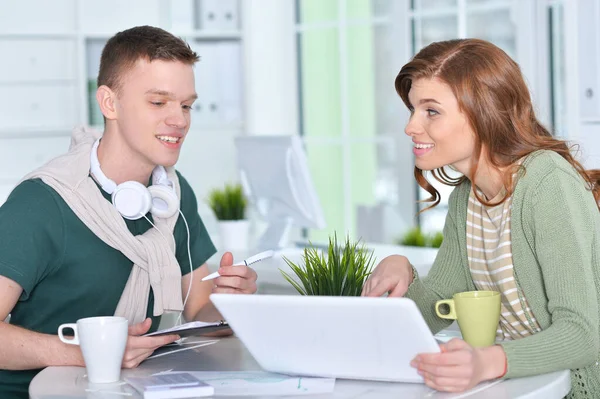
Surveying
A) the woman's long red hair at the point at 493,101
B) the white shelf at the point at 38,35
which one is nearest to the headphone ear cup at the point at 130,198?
the woman's long red hair at the point at 493,101

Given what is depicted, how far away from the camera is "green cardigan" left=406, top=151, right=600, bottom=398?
1.53 metres

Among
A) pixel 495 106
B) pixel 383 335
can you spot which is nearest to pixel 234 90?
pixel 495 106

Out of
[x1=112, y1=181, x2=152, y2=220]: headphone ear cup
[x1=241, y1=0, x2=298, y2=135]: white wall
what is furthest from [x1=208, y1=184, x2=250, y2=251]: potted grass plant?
[x1=112, y1=181, x2=152, y2=220]: headphone ear cup

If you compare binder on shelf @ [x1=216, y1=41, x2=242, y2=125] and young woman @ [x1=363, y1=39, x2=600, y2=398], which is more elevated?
binder on shelf @ [x1=216, y1=41, x2=242, y2=125]

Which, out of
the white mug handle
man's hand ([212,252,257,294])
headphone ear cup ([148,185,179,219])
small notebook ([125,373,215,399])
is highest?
headphone ear cup ([148,185,179,219])

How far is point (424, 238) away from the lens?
4.39 meters

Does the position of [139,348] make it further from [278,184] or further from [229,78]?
[229,78]

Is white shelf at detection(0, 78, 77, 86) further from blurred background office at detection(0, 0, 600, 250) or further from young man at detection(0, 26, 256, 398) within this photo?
young man at detection(0, 26, 256, 398)

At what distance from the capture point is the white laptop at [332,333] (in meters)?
1.38

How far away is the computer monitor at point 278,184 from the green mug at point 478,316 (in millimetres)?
1954

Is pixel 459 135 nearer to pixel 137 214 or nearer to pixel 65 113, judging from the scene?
pixel 137 214

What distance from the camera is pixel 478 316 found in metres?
1.60

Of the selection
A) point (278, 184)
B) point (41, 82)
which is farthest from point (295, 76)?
point (278, 184)

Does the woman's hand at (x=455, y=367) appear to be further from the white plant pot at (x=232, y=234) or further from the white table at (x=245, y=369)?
the white plant pot at (x=232, y=234)
